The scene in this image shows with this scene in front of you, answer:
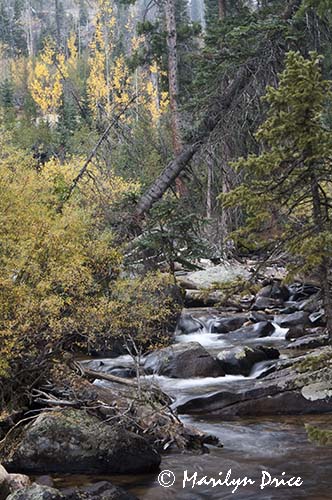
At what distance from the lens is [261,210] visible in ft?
21.2

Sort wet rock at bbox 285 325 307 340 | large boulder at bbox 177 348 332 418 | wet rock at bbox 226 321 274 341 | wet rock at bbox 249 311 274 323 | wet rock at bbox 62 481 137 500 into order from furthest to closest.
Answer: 1. wet rock at bbox 249 311 274 323
2. wet rock at bbox 226 321 274 341
3. wet rock at bbox 285 325 307 340
4. large boulder at bbox 177 348 332 418
5. wet rock at bbox 62 481 137 500

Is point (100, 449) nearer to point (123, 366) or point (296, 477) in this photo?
point (296, 477)

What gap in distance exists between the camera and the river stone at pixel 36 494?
6102mm

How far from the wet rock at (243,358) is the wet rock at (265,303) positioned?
6994mm

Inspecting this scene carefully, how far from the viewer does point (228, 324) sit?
711 inches

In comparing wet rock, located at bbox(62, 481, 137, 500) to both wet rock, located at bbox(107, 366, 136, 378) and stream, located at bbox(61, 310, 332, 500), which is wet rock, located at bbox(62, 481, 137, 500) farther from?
wet rock, located at bbox(107, 366, 136, 378)

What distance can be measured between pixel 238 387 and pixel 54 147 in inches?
1541

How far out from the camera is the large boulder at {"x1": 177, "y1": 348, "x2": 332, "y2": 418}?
10.0 m

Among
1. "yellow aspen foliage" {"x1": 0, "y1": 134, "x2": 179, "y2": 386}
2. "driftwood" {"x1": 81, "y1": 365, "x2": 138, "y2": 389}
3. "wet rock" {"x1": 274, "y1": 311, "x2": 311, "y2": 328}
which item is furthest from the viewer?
"wet rock" {"x1": 274, "y1": 311, "x2": 311, "y2": 328}

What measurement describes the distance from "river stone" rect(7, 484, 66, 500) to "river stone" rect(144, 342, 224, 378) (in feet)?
20.5

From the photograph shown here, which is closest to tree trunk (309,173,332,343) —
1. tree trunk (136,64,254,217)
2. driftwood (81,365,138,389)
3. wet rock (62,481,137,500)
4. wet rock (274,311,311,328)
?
wet rock (62,481,137,500)

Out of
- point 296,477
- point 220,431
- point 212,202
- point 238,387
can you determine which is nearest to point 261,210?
point 296,477

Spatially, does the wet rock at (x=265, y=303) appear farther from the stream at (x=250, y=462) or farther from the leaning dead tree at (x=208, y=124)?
the stream at (x=250, y=462)

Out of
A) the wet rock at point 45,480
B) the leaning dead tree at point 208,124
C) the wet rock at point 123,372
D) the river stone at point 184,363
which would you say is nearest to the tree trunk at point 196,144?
the leaning dead tree at point 208,124
